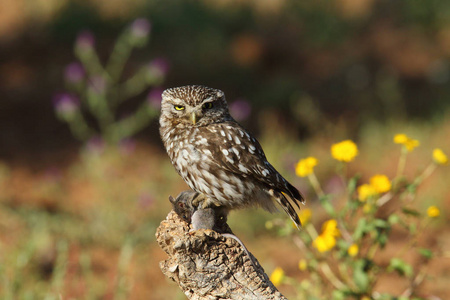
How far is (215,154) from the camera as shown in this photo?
3172 mm

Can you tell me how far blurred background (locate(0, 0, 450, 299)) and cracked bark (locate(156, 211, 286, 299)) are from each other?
1.03m

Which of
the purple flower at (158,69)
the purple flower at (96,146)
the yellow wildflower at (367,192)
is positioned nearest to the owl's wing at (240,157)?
the yellow wildflower at (367,192)

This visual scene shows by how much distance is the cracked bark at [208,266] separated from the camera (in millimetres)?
2496

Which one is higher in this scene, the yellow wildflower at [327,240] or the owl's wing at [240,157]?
the owl's wing at [240,157]

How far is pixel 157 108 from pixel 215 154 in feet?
8.40

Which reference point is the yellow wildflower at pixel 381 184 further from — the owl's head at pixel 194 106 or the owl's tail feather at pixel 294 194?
the owl's head at pixel 194 106

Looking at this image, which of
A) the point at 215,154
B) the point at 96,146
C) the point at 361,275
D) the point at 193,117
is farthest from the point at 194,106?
the point at 96,146

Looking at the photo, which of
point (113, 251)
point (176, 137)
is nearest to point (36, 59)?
point (113, 251)

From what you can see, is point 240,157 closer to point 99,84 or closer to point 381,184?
point 381,184

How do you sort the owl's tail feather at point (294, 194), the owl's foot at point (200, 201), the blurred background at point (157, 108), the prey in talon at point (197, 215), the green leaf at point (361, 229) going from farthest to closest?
the blurred background at point (157, 108)
the green leaf at point (361, 229)
the owl's tail feather at point (294, 194)
the owl's foot at point (200, 201)
the prey in talon at point (197, 215)

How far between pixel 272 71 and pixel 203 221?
26.6 ft

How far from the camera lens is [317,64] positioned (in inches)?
433

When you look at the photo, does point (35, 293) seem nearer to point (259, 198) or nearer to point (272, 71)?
point (259, 198)

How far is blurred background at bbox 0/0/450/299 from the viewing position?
5.62m
